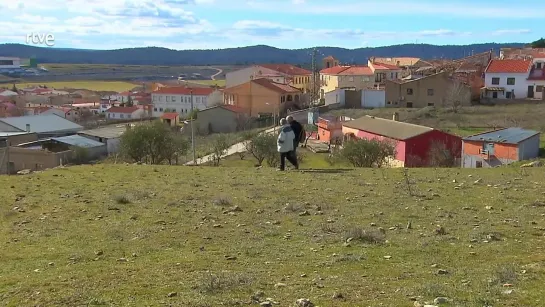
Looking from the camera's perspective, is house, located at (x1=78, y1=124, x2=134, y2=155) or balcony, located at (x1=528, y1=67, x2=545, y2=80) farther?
balcony, located at (x1=528, y1=67, x2=545, y2=80)

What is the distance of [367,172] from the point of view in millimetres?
18812

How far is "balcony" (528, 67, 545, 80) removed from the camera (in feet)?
257

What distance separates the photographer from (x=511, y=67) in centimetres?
8012

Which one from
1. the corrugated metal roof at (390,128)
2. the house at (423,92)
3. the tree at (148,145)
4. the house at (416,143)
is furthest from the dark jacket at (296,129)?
the house at (423,92)

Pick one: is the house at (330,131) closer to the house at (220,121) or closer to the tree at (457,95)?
the house at (220,121)

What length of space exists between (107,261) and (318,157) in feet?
136

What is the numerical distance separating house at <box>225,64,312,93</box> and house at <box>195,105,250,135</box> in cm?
3729

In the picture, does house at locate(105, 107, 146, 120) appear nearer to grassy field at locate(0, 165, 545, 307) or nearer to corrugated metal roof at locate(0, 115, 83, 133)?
corrugated metal roof at locate(0, 115, 83, 133)

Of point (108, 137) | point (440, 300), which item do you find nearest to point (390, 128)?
point (108, 137)

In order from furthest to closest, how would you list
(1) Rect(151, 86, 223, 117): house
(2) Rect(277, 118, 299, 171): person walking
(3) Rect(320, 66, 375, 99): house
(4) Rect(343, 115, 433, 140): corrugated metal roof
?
1. (1) Rect(151, 86, 223, 117): house
2. (3) Rect(320, 66, 375, 99): house
3. (4) Rect(343, 115, 433, 140): corrugated metal roof
4. (2) Rect(277, 118, 299, 171): person walking

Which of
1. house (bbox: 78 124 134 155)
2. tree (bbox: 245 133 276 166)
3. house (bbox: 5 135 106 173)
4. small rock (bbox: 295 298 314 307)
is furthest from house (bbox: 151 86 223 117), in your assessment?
small rock (bbox: 295 298 314 307)

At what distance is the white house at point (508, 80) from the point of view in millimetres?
78938

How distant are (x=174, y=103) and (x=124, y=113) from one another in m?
9.83

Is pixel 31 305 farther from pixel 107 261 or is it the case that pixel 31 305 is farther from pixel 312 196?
pixel 312 196
